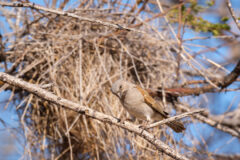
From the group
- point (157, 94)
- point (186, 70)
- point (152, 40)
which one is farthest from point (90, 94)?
point (186, 70)

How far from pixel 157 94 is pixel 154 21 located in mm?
1032

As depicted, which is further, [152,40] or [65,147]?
[152,40]

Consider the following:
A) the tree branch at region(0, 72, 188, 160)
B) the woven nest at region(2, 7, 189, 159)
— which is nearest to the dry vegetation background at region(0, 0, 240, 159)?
the woven nest at region(2, 7, 189, 159)

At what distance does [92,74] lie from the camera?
2.69 m

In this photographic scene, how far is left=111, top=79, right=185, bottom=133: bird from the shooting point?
7.82 feet

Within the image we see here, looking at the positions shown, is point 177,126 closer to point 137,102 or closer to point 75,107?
point 137,102

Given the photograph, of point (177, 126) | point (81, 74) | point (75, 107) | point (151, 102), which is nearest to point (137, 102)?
point (151, 102)

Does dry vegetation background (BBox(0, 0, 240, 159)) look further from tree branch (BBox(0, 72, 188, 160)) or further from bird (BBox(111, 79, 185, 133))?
tree branch (BBox(0, 72, 188, 160))

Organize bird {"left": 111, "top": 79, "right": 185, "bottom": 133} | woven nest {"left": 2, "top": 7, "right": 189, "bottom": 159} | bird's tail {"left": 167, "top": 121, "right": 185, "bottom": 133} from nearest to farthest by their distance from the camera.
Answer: bird's tail {"left": 167, "top": 121, "right": 185, "bottom": 133} < bird {"left": 111, "top": 79, "right": 185, "bottom": 133} < woven nest {"left": 2, "top": 7, "right": 189, "bottom": 159}

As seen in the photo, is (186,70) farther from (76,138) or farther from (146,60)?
(76,138)

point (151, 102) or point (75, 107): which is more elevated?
point (75, 107)

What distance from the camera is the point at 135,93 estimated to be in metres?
2.48

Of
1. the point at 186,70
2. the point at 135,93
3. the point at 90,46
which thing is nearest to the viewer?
the point at 135,93

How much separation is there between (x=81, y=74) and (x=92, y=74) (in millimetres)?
130
